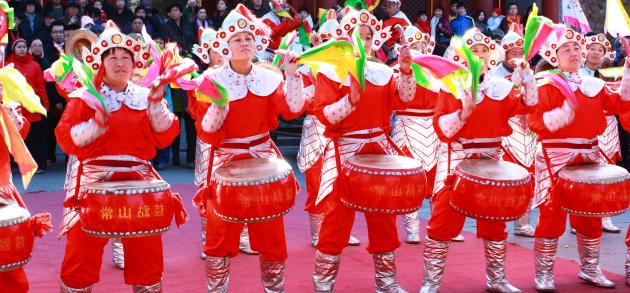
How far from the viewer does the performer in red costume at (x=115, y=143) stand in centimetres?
443

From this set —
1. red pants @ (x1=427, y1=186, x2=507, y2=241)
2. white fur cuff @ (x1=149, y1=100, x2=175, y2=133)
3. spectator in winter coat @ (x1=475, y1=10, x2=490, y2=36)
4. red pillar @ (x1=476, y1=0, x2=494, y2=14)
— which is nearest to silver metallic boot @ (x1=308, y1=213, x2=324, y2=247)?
red pants @ (x1=427, y1=186, x2=507, y2=241)

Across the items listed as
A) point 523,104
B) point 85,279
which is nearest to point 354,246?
point 523,104

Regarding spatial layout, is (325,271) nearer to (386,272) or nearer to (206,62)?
(386,272)

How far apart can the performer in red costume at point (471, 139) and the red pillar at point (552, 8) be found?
10.2 metres

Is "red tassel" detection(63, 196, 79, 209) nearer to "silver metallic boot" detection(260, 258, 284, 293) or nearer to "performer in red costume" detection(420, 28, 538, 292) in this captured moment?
"silver metallic boot" detection(260, 258, 284, 293)

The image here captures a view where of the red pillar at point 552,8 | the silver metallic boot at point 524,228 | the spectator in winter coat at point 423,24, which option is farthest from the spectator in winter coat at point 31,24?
the red pillar at point 552,8

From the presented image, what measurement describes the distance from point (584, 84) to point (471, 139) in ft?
2.67

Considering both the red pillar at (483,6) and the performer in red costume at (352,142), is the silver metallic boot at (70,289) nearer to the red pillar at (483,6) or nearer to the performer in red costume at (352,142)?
the performer in red costume at (352,142)

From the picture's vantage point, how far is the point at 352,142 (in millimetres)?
5250

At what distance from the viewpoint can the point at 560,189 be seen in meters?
5.47

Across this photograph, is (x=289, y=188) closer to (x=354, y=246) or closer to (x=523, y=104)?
(x=523, y=104)

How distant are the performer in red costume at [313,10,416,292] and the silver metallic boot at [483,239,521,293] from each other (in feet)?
1.99


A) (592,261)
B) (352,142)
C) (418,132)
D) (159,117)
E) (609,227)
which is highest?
(159,117)

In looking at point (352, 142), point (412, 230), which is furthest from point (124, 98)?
point (412, 230)
